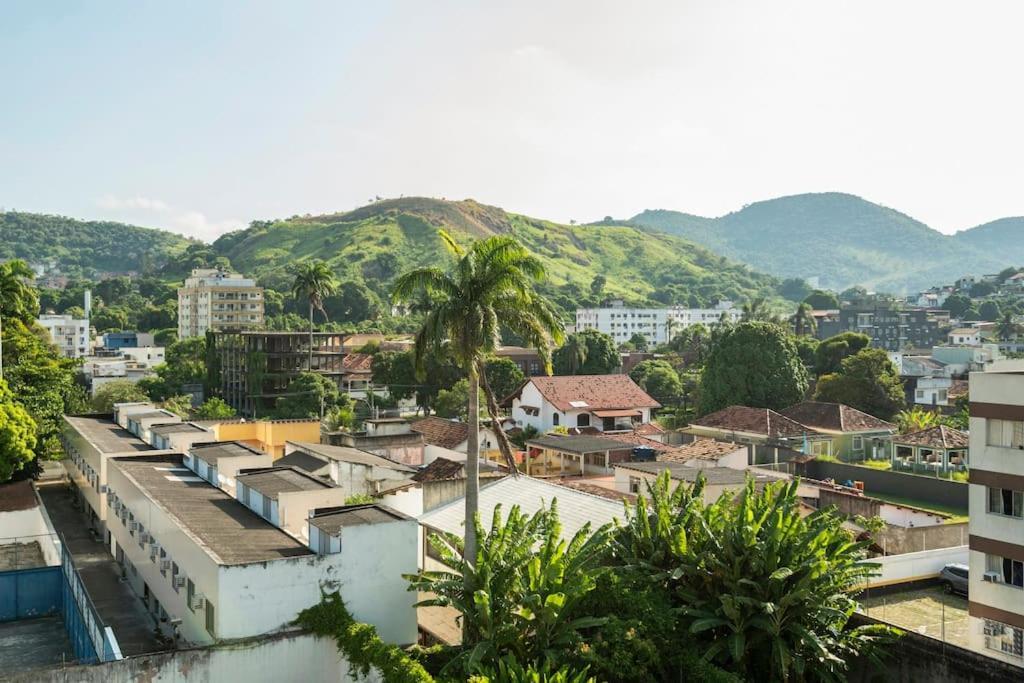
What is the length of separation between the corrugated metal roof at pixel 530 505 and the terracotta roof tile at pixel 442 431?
18588 mm

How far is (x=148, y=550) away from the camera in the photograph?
84.2ft

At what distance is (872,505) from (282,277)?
171804 mm

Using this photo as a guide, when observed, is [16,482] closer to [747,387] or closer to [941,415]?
[747,387]

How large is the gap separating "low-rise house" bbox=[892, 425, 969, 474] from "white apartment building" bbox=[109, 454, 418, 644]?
4096 centimetres

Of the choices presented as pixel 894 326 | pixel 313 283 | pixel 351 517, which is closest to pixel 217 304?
pixel 313 283

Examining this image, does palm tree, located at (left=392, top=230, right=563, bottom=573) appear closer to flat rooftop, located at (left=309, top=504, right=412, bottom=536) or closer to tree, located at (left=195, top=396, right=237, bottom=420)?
flat rooftop, located at (left=309, top=504, right=412, bottom=536)

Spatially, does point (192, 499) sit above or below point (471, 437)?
below

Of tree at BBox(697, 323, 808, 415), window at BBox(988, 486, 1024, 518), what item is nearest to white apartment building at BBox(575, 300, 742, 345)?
tree at BBox(697, 323, 808, 415)

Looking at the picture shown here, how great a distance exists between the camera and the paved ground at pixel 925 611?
25.5 meters

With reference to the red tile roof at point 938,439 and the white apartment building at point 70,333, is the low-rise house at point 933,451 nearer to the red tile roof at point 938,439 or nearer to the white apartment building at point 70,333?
the red tile roof at point 938,439

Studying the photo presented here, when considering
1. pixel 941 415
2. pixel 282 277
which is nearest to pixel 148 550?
pixel 941 415

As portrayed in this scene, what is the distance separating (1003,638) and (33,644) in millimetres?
27462

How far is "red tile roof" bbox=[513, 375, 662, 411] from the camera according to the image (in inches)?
2854

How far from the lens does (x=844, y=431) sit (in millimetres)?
60969
